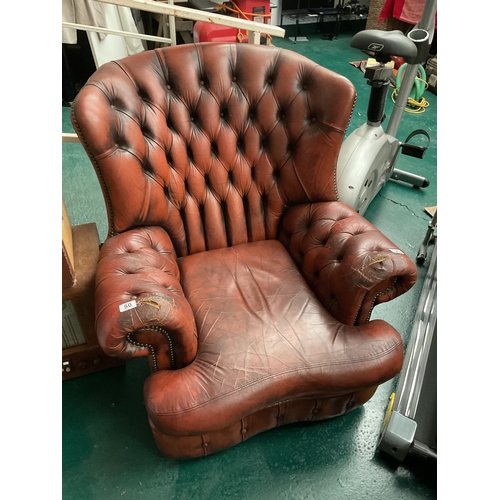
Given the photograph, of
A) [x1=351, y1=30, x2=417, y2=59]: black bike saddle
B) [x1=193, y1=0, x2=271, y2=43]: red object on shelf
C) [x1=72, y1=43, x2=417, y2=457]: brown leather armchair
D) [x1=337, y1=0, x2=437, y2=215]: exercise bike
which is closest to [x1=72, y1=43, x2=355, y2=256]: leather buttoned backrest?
[x1=72, y1=43, x2=417, y2=457]: brown leather armchair

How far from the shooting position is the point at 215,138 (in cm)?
144

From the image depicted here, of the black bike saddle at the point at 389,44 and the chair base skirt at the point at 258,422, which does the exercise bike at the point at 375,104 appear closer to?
the black bike saddle at the point at 389,44

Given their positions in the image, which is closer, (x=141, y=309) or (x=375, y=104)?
(x=141, y=309)

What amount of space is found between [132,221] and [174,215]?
6.2 inches

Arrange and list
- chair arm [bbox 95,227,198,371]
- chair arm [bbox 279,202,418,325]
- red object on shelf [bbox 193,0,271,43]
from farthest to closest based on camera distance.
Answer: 1. red object on shelf [bbox 193,0,271,43]
2. chair arm [bbox 279,202,418,325]
3. chair arm [bbox 95,227,198,371]

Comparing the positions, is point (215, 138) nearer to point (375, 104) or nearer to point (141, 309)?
point (141, 309)

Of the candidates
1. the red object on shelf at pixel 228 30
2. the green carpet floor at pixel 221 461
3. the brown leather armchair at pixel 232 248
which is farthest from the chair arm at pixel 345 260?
the red object on shelf at pixel 228 30

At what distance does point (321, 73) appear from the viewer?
1.39 metres

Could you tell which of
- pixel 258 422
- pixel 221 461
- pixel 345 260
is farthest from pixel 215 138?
pixel 221 461

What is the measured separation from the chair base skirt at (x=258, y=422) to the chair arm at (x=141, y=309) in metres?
0.25

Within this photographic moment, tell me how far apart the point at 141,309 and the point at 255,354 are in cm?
35

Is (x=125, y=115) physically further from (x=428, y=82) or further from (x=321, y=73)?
(x=428, y=82)

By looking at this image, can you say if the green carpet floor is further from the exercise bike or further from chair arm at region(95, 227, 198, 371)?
the exercise bike

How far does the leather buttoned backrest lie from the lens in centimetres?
127
